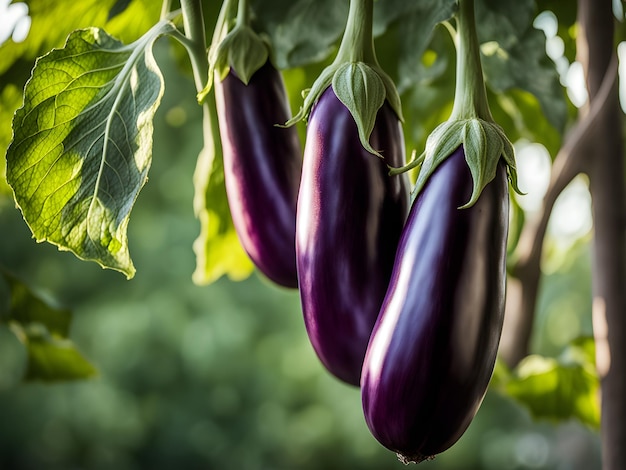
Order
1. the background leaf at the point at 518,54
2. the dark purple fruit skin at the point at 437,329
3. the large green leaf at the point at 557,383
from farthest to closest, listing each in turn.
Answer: the large green leaf at the point at 557,383 < the background leaf at the point at 518,54 < the dark purple fruit skin at the point at 437,329

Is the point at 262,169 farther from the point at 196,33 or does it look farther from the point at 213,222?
the point at 213,222

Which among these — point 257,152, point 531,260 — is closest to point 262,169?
point 257,152

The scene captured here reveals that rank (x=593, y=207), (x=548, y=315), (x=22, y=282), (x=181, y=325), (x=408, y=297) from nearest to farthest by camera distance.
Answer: (x=408, y=297) < (x=593, y=207) < (x=22, y=282) < (x=181, y=325) < (x=548, y=315)

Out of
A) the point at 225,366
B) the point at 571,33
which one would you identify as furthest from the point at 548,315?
the point at 571,33

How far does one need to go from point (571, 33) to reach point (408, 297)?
0.90ft

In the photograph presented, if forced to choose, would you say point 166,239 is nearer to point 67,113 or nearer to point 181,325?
point 181,325

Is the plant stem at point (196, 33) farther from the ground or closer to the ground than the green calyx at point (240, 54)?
farther from the ground

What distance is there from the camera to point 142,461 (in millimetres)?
3971

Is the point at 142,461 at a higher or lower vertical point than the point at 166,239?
lower

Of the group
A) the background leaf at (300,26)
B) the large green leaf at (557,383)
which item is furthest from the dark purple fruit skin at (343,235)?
the large green leaf at (557,383)

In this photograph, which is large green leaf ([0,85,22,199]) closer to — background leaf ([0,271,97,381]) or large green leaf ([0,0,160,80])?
large green leaf ([0,0,160,80])

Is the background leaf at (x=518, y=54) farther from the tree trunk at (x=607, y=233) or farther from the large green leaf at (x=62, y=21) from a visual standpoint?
the large green leaf at (x=62, y=21)

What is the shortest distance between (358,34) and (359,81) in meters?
0.02

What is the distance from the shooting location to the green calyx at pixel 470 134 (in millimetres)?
212
